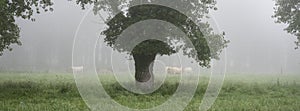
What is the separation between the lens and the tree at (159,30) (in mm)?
29344

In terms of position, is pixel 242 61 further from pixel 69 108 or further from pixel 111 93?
pixel 69 108

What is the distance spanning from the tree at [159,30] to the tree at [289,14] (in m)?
8.39

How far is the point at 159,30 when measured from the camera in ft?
97.4

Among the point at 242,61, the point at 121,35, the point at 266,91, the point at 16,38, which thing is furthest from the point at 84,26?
the point at 242,61

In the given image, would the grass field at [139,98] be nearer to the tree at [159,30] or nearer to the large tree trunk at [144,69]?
the large tree trunk at [144,69]

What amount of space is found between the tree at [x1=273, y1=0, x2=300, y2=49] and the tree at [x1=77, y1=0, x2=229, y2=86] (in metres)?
8.39

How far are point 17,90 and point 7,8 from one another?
198 inches

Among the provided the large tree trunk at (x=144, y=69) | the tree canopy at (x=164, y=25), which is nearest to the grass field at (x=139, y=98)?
the large tree trunk at (x=144, y=69)

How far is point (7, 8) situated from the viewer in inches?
1049

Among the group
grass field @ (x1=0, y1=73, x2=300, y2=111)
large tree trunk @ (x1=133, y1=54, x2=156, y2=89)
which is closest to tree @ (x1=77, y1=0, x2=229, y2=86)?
large tree trunk @ (x1=133, y1=54, x2=156, y2=89)

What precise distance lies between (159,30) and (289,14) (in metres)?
14.3

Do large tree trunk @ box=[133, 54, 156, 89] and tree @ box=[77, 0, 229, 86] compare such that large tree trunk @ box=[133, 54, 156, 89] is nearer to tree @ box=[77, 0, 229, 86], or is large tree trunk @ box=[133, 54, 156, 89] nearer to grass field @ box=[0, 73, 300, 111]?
tree @ box=[77, 0, 229, 86]

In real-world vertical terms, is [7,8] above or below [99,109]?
above

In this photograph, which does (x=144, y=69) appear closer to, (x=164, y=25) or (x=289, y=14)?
(x=164, y=25)
